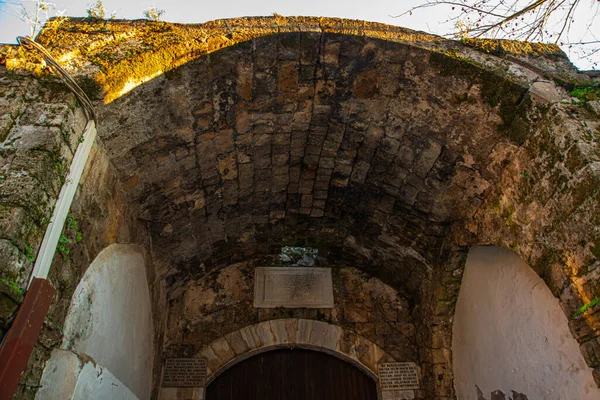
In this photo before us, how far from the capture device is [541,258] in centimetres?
264

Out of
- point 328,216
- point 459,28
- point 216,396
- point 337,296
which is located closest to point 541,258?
point 459,28

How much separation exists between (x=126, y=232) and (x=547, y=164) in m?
2.51

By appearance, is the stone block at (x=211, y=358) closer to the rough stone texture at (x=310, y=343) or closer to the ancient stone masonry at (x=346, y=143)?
the rough stone texture at (x=310, y=343)

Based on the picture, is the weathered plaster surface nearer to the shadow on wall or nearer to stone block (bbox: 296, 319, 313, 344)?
stone block (bbox: 296, 319, 313, 344)

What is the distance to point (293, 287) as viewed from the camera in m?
4.47

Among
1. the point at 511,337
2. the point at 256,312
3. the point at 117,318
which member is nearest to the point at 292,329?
the point at 256,312

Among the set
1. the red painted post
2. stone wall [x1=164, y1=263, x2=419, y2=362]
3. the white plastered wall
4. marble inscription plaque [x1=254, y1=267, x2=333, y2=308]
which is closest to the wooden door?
stone wall [x1=164, y1=263, x2=419, y2=362]

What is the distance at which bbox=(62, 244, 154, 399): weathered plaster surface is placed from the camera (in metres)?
2.56

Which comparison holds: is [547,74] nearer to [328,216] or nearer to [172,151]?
[328,216]

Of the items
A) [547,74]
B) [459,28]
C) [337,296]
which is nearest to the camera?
[547,74]

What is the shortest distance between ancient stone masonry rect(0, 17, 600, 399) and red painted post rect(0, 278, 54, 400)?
184 millimetres

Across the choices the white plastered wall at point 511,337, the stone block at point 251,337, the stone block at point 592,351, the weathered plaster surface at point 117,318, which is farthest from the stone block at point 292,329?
the stone block at point 592,351

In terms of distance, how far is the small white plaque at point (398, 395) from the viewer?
400 cm

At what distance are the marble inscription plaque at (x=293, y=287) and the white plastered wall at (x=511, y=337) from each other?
118 cm
